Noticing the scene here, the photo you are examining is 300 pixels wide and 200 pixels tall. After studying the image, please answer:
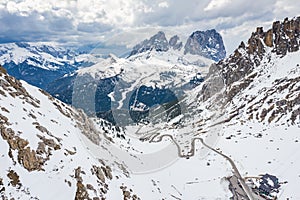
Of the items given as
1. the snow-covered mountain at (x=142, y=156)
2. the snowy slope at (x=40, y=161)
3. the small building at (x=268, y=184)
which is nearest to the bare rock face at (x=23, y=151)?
the snowy slope at (x=40, y=161)

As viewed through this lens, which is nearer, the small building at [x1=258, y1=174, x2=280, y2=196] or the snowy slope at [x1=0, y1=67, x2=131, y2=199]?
the snowy slope at [x1=0, y1=67, x2=131, y2=199]

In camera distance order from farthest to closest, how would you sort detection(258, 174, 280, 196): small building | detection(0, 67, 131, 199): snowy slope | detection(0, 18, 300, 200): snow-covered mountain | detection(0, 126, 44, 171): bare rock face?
detection(258, 174, 280, 196): small building
detection(0, 18, 300, 200): snow-covered mountain
detection(0, 126, 44, 171): bare rock face
detection(0, 67, 131, 199): snowy slope

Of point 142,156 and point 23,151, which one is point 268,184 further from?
point 23,151

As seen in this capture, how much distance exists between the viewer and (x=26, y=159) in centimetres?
2856

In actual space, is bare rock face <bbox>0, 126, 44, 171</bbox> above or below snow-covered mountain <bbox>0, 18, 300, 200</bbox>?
above

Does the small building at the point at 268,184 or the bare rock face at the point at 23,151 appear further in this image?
the small building at the point at 268,184

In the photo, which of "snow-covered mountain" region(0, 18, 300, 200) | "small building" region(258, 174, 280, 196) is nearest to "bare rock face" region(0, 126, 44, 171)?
"snow-covered mountain" region(0, 18, 300, 200)

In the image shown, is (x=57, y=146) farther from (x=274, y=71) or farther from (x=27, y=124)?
(x=274, y=71)

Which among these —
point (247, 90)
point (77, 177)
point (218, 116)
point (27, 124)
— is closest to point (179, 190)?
point (77, 177)

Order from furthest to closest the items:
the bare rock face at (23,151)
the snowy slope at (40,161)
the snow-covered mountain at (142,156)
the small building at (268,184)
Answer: the small building at (268,184) → the snow-covered mountain at (142,156) → the bare rock face at (23,151) → the snowy slope at (40,161)

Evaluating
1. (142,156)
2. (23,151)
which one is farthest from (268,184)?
(23,151)

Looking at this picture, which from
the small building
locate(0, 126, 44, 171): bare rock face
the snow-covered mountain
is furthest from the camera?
the small building

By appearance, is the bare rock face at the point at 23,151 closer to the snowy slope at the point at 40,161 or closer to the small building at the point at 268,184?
the snowy slope at the point at 40,161

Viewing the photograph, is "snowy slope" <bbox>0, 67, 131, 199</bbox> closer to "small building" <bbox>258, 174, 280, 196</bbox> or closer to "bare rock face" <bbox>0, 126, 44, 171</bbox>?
"bare rock face" <bbox>0, 126, 44, 171</bbox>
